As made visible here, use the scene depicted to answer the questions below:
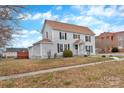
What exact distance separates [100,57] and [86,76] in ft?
16.3

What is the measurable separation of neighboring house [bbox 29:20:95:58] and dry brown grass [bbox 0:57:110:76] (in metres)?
0.47

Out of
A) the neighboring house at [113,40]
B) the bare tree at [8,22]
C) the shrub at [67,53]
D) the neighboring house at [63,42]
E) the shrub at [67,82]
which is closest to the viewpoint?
the shrub at [67,82]

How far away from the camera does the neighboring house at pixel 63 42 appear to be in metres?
10.6

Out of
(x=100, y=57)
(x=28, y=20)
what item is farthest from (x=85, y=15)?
(x=100, y=57)

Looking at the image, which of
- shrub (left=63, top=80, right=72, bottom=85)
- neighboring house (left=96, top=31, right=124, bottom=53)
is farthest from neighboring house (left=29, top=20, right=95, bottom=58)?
shrub (left=63, top=80, right=72, bottom=85)

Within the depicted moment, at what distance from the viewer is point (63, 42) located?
12164 mm

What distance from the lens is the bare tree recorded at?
6938 mm

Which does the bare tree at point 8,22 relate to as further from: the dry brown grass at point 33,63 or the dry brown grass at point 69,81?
the dry brown grass at point 69,81

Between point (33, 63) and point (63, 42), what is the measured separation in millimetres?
3187

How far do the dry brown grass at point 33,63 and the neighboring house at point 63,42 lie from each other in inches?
18.4

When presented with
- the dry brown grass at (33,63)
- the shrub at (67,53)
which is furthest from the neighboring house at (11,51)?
the shrub at (67,53)

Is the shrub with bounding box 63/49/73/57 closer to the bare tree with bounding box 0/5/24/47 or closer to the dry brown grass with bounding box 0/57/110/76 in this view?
the dry brown grass with bounding box 0/57/110/76

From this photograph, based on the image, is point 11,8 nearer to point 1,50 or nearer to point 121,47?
point 1,50

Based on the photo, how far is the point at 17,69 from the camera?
8.07 m
